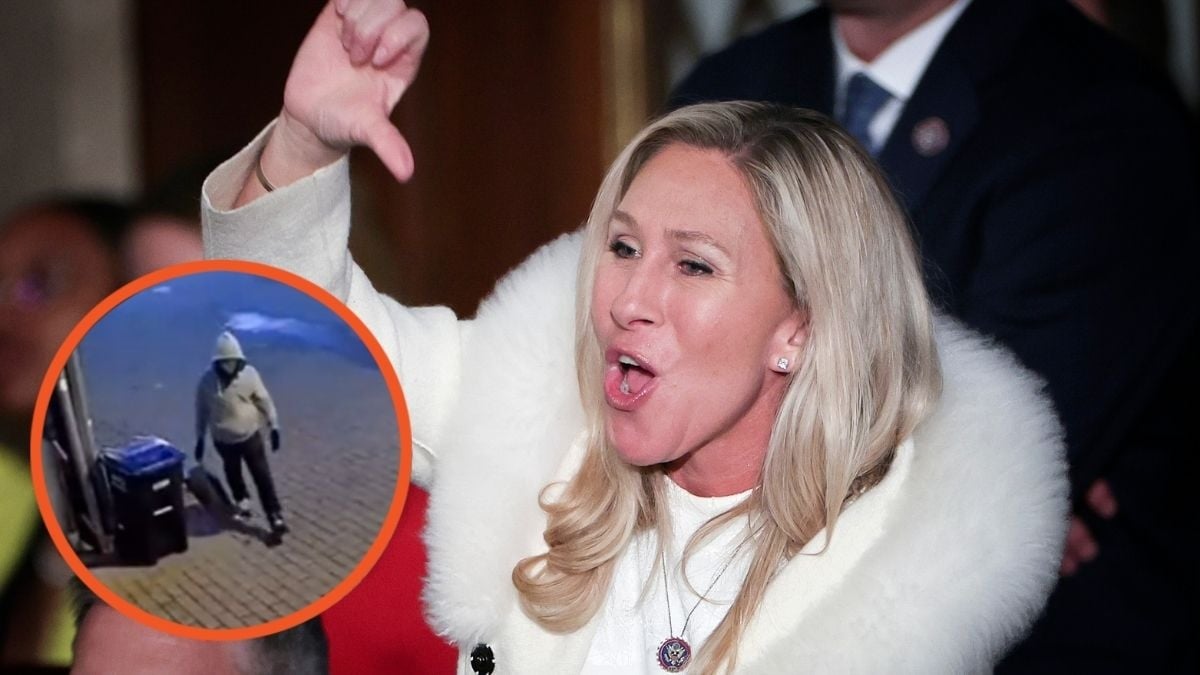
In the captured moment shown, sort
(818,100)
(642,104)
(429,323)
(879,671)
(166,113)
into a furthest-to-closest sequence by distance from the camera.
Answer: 1. (166,113)
2. (642,104)
3. (818,100)
4. (429,323)
5. (879,671)

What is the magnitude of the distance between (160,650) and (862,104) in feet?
3.07

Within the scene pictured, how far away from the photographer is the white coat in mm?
1181

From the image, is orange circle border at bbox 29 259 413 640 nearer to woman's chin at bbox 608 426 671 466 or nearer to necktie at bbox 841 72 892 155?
woman's chin at bbox 608 426 671 466

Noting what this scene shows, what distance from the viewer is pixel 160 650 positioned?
1.26 meters

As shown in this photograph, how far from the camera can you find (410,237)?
235 centimetres

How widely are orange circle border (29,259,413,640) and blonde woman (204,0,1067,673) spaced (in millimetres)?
47

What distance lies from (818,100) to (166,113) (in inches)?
56.5

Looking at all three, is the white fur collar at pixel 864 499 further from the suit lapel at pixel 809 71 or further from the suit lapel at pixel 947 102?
the suit lapel at pixel 809 71

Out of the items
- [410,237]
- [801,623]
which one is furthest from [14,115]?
[801,623]

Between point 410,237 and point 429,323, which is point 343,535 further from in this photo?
point 410,237

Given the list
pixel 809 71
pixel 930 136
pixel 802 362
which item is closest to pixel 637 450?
pixel 802 362

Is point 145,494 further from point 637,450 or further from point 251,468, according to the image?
point 637,450

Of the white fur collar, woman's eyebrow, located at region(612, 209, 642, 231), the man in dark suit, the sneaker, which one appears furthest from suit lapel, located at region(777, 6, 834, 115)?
the sneaker

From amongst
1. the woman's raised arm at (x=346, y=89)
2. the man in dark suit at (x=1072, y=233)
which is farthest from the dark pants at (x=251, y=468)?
the man in dark suit at (x=1072, y=233)
